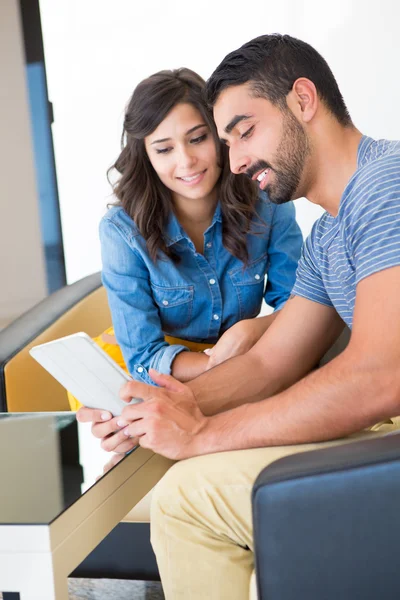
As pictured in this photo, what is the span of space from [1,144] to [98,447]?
11.8 feet

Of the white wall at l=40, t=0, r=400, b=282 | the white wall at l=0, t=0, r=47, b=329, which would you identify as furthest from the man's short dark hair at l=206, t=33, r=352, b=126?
the white wall at l=0, t=0, r=47, b=329

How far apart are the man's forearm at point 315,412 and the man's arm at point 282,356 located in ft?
0.91

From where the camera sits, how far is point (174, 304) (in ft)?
7.32

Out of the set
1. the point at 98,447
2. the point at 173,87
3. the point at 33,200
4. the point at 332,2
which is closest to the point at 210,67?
the point at 332,2

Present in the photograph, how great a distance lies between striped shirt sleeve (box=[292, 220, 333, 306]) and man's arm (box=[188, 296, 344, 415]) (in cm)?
2

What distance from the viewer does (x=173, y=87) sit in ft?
7.00

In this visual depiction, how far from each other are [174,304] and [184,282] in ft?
0.23

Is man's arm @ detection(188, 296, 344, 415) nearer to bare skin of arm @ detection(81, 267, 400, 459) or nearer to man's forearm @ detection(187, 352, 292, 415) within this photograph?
man's forearm @ detection(187, 352, 292, 415)

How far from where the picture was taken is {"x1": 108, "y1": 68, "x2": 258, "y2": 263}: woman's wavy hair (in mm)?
2125

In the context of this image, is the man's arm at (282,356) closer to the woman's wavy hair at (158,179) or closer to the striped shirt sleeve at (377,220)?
the striped shirt sleeve at (377,220)

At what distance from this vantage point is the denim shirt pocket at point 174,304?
2209 millimetres

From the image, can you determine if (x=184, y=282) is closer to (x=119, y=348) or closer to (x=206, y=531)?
(x=119, y=348)

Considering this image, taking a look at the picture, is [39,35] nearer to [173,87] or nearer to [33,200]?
[33,200]

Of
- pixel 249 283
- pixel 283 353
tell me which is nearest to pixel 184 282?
pixel 249 283
